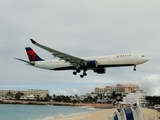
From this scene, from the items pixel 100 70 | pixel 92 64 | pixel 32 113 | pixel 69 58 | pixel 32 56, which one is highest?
pixel 32 56

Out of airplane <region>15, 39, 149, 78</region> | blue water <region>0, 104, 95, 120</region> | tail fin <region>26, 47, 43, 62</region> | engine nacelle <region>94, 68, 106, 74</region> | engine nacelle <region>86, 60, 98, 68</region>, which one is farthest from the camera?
blue water <region>0, 104, 95, 120</region>

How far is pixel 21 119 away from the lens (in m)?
70.6

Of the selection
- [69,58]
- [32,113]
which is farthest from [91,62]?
[32,113]

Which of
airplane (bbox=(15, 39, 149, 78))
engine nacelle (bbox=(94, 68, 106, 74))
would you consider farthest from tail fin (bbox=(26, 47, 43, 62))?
engine nacelle (bbox=(94, 68, 106, 74))

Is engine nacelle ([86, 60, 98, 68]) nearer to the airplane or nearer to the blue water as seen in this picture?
the airplane

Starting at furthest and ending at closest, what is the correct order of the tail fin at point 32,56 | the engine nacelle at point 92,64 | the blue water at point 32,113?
the blue water at point 32,113 < the tail fin at point 32,56 < the engine nacelle at point 92,64

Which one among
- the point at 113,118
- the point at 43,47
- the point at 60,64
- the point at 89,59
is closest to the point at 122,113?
the point at 113,118

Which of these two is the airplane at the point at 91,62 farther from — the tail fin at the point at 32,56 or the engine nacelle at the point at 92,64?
the tail fin at the point at 32,56

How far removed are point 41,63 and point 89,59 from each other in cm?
1133

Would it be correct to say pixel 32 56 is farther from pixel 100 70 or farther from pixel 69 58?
pixel 100 70

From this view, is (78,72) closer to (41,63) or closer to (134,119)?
(41,63)

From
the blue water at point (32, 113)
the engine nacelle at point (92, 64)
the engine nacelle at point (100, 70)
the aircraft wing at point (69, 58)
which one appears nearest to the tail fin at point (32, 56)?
the aircraft wing at point (69, 58)

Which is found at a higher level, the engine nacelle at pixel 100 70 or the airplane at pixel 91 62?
the airplane at pixel 91 62

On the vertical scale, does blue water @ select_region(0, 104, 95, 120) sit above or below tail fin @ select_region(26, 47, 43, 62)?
below
